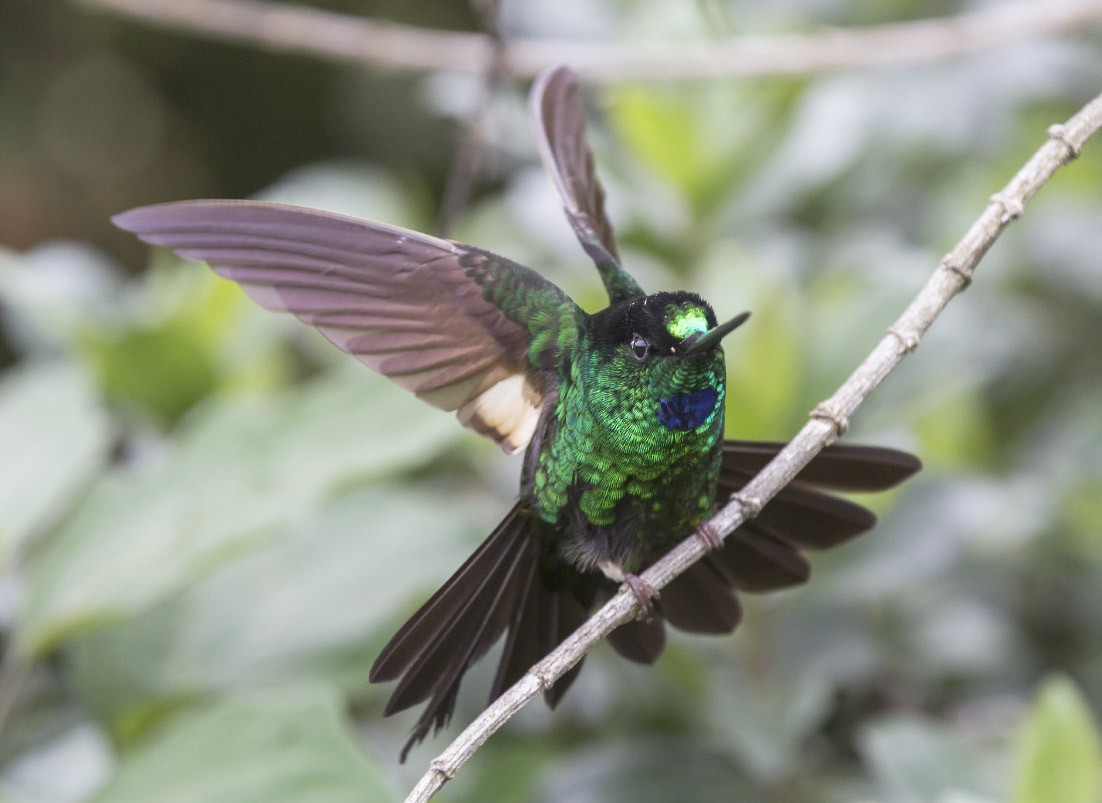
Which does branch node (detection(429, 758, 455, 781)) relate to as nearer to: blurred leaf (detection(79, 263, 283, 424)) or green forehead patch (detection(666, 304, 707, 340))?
green forehead patch (detection(666, 304, 707, 340))

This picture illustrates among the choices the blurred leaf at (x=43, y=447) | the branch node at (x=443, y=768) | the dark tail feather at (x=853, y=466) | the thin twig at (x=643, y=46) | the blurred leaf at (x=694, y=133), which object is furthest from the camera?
the blurred leaf at (x=694, y=133)

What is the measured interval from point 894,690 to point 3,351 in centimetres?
418

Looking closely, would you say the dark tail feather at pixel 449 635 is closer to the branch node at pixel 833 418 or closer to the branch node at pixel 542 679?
the branch node at pixel 542 679

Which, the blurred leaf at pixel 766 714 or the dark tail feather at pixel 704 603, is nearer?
the dark tail feather at pixel 704 603

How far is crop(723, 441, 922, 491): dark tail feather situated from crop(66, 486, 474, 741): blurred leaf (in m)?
0.64

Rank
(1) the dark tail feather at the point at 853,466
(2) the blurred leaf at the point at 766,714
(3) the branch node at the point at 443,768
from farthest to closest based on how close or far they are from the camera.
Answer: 1. (2) the blurred leaf at the point at 766,714
2. (1) the dark tail feather at the point at 853,466
3. (3) the branch node at the point at 443,768

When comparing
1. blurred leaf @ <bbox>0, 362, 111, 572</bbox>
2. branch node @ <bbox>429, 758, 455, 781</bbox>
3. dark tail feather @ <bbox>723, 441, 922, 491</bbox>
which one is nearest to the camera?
branch node @ <bbox>429, 758, 455, 781</bbox>

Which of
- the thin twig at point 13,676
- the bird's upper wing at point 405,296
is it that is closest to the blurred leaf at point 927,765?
the bird's upper wing at point 405,296

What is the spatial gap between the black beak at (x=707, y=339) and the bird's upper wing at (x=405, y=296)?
0.71 ft

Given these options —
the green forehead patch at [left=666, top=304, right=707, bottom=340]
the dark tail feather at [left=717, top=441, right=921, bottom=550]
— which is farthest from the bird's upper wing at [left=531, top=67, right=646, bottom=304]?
the dark tail feather at [left=717, top=441, right=921, bottom=550]

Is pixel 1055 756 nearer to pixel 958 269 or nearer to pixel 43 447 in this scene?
pixel 958 269

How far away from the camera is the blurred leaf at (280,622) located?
6.07ft

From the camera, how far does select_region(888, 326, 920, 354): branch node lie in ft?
4.17

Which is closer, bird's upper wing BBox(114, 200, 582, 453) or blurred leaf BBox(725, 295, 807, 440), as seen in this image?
bird's upper wing BBox(114, 200, 582, 453)
